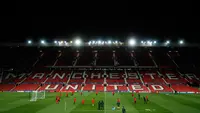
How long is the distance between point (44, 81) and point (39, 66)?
11216 mm

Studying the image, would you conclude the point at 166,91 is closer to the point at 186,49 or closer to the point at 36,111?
the point at 186,49

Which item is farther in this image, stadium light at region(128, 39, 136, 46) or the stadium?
stadium light at region(128, 39, 136, 46)

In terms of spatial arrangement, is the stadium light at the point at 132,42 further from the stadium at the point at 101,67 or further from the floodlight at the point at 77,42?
the floodlight at the point at 77,42

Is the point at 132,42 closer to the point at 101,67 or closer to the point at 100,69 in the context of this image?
the point at 101,67

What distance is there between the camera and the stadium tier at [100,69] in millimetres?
63344

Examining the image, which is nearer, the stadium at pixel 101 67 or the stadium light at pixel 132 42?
A: the stadium at pixel 101 67

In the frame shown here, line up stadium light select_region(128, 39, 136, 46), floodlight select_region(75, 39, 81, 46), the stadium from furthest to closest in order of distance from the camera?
floodlight select_region(75, 39, 81, 46) → stadium light select_region(128, 39, 136, 46) → the stadium

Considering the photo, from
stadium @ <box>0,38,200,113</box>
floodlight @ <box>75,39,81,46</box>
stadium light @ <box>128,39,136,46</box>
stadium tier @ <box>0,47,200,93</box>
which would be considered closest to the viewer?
stadium @ <box>0,38,200,113</box>

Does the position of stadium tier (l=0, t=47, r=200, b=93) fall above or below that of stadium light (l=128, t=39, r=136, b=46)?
below

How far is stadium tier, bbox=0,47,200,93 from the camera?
63344 mm

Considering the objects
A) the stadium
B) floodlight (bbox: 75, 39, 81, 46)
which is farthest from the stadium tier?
floodlight (bbox: 75, 39, 81, 46)

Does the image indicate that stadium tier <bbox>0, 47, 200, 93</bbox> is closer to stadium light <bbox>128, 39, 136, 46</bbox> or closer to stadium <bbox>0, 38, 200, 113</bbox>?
stadium <bbox>0, 38, 200, 113</bbox>

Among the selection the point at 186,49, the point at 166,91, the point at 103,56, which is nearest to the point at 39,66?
the point at 103,56

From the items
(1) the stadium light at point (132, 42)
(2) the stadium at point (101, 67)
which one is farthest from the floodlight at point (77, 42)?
(1) the stadium light at point (132, 42)
